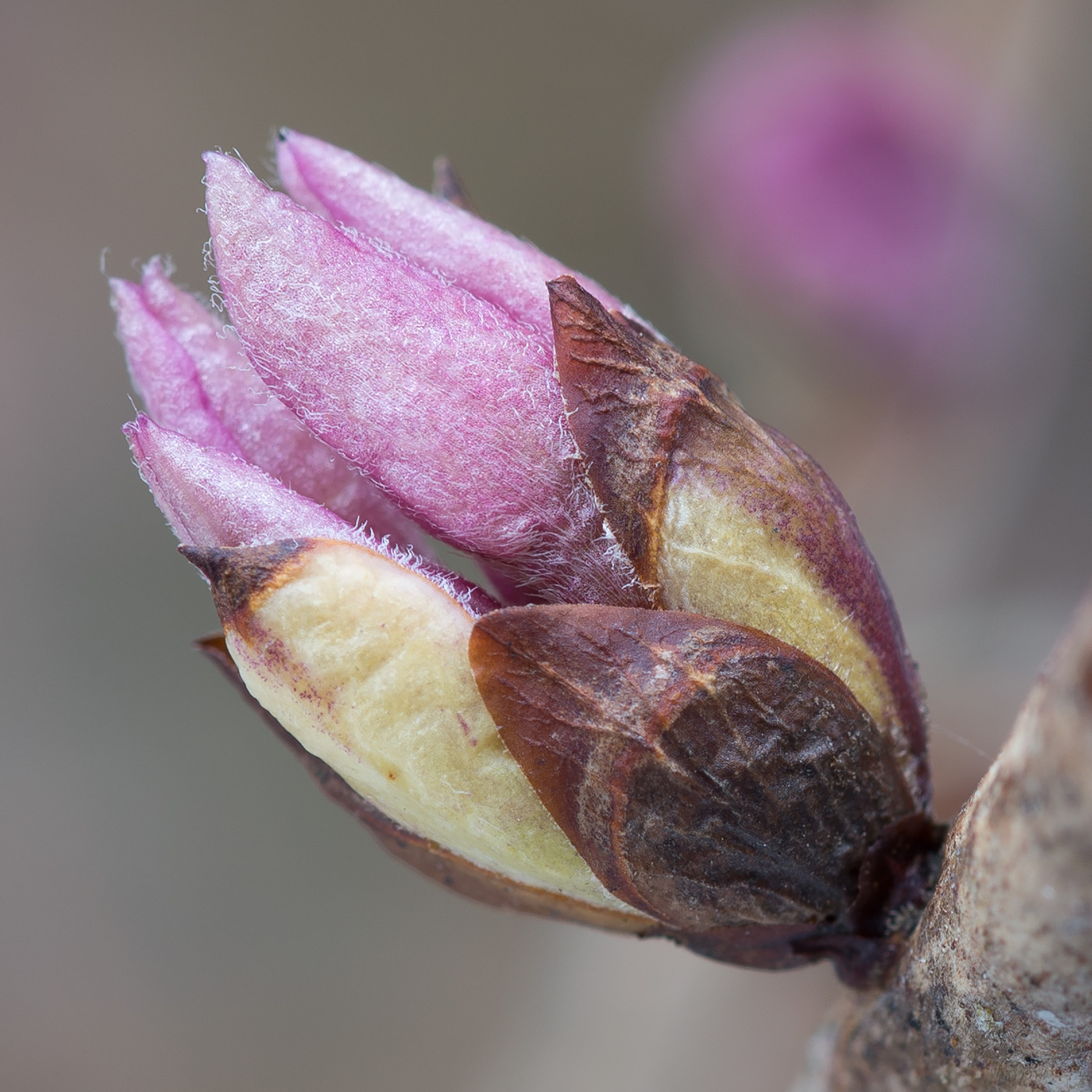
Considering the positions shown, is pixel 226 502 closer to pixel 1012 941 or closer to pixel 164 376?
pixel 164 376

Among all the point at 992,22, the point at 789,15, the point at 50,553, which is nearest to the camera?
the point at 992,22

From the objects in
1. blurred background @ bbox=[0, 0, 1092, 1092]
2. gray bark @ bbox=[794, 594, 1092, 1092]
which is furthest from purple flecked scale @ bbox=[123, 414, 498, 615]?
blurred background @ bbox=[0, 0, 1092, 1092]

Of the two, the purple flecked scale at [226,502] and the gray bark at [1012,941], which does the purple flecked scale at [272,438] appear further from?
the gray bark at [1012,941]

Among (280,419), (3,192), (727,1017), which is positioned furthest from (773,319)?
(3,192)

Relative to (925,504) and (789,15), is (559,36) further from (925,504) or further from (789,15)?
(925,504)

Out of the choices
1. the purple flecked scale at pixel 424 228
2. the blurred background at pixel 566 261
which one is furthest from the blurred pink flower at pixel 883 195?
the purple flecked scale at pixel 424 228

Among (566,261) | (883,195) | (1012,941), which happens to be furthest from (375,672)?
(566,261)

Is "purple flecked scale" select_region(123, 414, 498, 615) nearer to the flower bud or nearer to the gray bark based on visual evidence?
the flower bud
